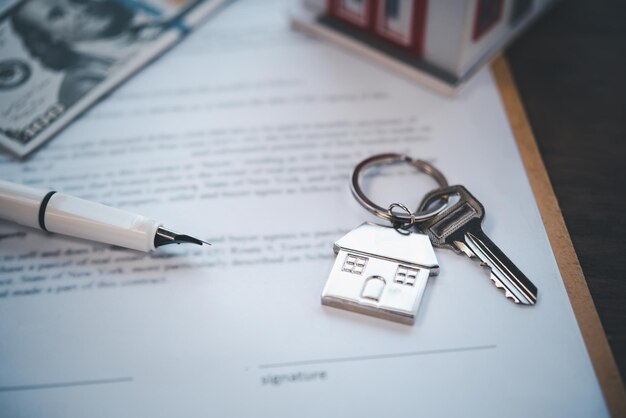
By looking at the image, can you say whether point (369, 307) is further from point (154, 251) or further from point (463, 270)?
point (154, 251)

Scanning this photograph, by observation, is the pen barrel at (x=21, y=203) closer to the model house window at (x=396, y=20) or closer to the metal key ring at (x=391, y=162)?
the metal key ring at (x=391, y=162)

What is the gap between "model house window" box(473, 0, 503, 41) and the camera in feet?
2.32

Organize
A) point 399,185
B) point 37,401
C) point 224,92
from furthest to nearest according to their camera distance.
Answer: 1. point 224,92
2. point 399,185
3. point 37,401

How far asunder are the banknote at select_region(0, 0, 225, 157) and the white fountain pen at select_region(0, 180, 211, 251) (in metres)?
0.10

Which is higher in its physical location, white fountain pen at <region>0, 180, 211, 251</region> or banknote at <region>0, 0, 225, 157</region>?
banknote at <region>0, 0, 225, 157</region>

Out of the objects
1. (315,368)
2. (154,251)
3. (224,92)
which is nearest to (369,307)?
(315,368)

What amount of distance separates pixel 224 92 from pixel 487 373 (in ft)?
1.48

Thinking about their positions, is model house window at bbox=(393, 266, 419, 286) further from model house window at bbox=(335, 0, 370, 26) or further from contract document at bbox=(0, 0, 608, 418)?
model house window at bbox=(335, 0, 370, 26)

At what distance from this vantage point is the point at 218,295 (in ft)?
1.89

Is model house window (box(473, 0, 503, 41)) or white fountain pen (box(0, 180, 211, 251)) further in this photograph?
model house window (box(473, 0, 503, 41))

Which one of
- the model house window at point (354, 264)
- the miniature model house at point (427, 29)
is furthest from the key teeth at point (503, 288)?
the miniature model house at point (427, 29)

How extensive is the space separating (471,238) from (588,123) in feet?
0.78

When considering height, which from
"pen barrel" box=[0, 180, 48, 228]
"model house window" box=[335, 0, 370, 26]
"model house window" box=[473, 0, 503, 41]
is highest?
"model house window" box=[473, 0, 503, 41]
